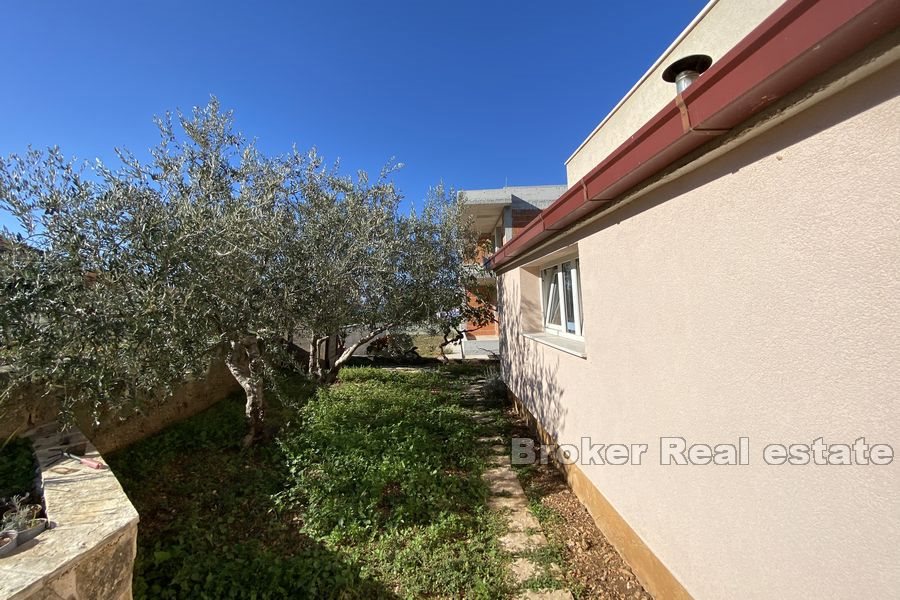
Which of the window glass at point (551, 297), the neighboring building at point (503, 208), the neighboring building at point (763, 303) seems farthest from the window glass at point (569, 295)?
the neighboring building at point (503, 208)

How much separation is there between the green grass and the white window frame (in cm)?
265

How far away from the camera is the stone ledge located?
2174 millimetres

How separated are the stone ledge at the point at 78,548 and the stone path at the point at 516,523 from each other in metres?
3.27

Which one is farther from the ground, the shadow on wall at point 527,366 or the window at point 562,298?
the window at point 562,298

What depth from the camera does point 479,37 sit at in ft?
33.0

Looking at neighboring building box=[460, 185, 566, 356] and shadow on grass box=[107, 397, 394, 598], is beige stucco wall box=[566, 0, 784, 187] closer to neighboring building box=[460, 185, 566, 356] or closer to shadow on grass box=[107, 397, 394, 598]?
shadow on grass box=[107, 397, 394, 598]

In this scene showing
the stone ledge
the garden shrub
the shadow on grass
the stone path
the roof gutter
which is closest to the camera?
the roof gutter

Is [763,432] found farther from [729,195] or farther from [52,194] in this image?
[52,194]

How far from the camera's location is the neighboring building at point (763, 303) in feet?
4.88

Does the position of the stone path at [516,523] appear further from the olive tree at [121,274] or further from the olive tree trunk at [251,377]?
the olive tree at [121,274]

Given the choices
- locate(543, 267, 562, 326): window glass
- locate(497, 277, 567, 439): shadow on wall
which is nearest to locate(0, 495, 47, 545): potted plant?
locate(497, 277, 567, 439): shadow on wall

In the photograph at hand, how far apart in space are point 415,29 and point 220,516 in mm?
11481

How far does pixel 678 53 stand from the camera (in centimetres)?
411

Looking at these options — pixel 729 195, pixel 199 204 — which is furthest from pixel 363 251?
pixel 729 195
